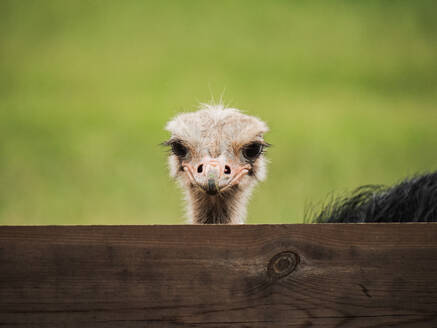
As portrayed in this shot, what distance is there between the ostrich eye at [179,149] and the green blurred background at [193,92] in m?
1.29

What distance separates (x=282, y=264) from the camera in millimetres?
1086

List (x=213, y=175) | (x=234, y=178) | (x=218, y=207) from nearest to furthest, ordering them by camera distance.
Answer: (x=213, y=175), (x=234, y=178), (x=218, y=207)

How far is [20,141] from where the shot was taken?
3461 mm

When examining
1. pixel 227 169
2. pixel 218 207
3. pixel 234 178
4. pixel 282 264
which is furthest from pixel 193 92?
pixel 282 264

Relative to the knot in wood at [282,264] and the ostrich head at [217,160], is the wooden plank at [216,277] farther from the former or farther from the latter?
the ostrich head at [217,160]

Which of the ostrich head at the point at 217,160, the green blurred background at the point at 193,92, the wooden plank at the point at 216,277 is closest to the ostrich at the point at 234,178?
the ostrich head at the point at 217,160

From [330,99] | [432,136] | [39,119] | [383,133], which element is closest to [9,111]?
[39,119]

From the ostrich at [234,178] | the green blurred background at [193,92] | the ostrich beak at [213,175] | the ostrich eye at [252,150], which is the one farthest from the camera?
the green blurred background at [193,92]

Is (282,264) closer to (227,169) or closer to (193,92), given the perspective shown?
(227,169)

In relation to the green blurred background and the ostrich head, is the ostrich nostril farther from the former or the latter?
the green blurred background

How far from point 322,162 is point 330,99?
42cm

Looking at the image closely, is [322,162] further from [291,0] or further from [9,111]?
[9,111]

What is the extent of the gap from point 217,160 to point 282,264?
82 centimetres

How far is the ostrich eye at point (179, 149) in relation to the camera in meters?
2.10
